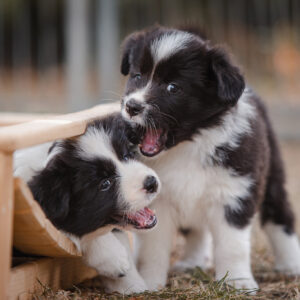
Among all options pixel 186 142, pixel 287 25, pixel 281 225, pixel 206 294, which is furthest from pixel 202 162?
pixel 287 25

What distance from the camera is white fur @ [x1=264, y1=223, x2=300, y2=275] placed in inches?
168

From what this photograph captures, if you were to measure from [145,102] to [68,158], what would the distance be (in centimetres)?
51

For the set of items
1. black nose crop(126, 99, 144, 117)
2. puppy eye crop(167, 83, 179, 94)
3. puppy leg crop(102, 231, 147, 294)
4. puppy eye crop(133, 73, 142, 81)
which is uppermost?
puppy eye crop(133, 73, 142, 81)

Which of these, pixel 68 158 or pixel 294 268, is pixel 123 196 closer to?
pixel 68 158

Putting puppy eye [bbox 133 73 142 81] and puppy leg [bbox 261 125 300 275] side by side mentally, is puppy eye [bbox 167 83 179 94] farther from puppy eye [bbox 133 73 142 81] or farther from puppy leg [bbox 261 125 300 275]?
puppy leg [bbox 261 125 300 275]

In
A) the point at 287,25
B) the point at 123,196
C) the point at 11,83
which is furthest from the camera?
the point at 11,83

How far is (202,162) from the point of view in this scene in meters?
3.62

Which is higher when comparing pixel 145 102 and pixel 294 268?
pixel 145 102

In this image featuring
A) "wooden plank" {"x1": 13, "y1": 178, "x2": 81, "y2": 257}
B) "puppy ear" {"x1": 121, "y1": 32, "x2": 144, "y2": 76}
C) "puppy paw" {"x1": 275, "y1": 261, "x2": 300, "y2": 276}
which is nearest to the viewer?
"wooden plank" {"x1": 13, "y1": 178, "x2": 81, "y2": 257}

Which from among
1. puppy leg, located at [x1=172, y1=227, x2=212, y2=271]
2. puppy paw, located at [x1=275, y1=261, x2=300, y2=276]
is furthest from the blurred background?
puppy paw, located at [x1=275, y1=261, x2=300, y2=276]

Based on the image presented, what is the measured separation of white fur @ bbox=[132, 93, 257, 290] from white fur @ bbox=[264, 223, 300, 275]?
2.21 ft

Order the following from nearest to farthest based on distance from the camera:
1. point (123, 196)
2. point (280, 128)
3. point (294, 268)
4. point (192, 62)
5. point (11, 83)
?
point (123, 196) < point (192, 62) < point (294, 268) < point (280, 128) < point (11, 83)

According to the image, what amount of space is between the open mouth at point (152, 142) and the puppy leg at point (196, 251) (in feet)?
3.63

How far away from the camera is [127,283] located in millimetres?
3555
